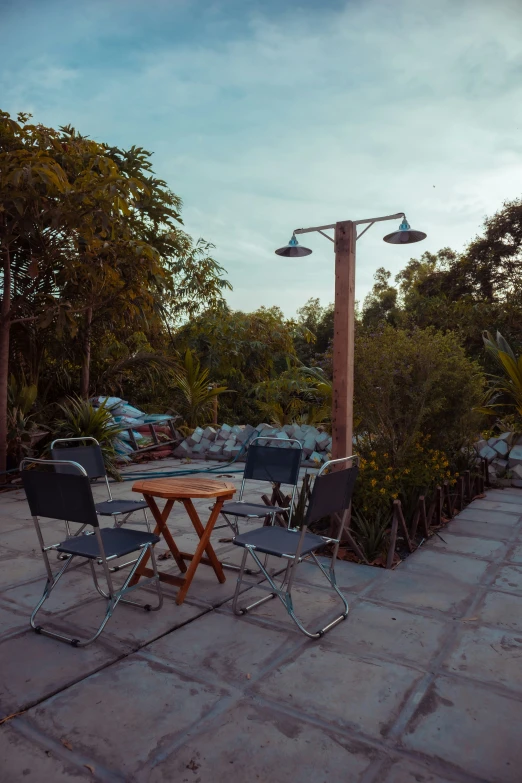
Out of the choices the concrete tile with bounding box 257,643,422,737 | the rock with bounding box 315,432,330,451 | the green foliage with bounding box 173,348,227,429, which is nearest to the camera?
the concrete tile with bounding box 257,643,422,737

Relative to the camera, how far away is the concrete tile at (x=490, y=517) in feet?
17.3

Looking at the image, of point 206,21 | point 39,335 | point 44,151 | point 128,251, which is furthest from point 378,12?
point 39,335

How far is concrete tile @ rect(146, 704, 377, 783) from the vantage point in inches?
72.4

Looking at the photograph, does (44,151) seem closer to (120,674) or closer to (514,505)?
(120,674)

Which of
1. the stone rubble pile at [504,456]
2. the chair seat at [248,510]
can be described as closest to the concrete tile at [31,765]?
the chair seat at [248,510]

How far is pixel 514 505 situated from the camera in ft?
19.7

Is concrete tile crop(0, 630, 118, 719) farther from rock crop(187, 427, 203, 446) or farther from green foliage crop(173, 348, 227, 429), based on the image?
green foliage crop(173, 348, 227, 429)

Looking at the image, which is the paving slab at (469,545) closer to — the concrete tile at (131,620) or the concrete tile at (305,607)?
the concrete tile at (305,607)

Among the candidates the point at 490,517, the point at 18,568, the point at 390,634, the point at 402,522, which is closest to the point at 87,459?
the point at 18,568

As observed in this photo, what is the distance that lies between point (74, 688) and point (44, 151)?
539cm

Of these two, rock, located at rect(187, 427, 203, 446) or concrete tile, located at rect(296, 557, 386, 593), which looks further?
rock, located at rect(187, 427, 203, 446)

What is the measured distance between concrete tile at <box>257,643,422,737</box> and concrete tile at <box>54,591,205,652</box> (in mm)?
697

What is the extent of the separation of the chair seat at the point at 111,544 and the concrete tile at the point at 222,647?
1.54 ft

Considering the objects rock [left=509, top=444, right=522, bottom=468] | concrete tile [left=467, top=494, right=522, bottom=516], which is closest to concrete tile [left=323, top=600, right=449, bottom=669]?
concrete tile [left=467, top=494, right=522, bottom=516]
